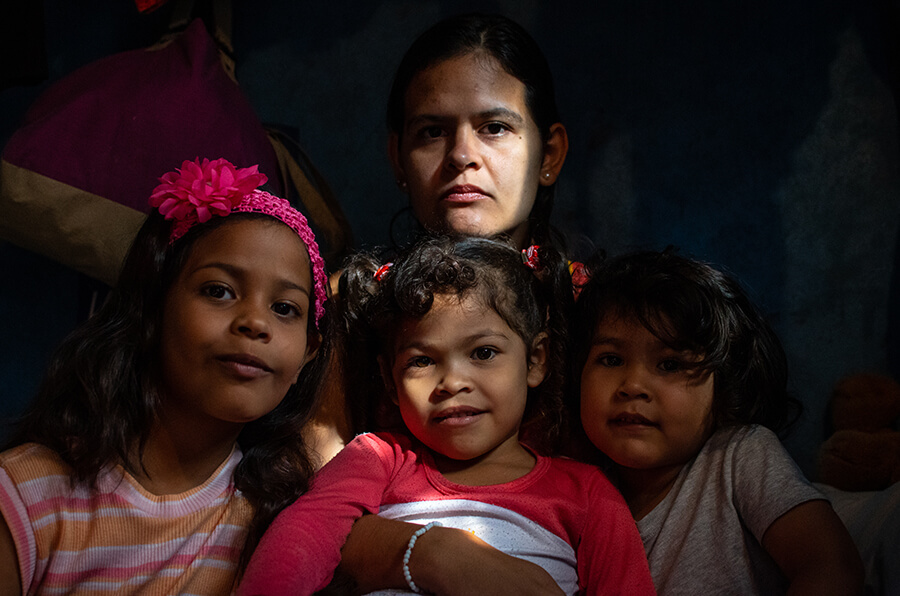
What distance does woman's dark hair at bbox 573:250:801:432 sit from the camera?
1646mm

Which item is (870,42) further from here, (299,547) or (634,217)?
(299,547)

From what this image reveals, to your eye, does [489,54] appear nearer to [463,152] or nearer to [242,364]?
[463,152]

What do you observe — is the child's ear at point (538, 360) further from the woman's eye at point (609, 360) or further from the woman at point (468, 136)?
the woman at point (468, 136)

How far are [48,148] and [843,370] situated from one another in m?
2.34

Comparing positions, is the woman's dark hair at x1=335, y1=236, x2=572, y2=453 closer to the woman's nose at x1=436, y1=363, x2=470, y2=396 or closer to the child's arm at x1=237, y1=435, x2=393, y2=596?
the woman's nose at x1=436, y1=363, x2=470, y2=396

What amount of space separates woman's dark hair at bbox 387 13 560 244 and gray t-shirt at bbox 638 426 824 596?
83cm

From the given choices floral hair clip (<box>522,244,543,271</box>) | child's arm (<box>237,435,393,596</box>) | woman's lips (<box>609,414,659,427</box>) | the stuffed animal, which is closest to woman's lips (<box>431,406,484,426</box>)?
child's arm (<box>237,435,393,596</box>)

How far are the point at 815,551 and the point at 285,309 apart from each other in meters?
1.05

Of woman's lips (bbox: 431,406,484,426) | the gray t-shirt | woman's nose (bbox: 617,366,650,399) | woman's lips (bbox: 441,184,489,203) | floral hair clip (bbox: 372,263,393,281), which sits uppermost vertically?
woman's lips (bbox: 441,184,489,203)

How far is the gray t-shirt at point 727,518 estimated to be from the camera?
60.9 inches

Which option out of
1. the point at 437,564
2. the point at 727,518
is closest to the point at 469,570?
the point at 437,564

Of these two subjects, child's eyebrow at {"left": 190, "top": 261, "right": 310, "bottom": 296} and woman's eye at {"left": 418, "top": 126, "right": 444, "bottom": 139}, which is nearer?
child's eyebrow at {"left": 190, "top": 261, "right": 310, "bottom": 296}

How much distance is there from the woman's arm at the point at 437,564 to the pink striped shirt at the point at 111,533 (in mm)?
263

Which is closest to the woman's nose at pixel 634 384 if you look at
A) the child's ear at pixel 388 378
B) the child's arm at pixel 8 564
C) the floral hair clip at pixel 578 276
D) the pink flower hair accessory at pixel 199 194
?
the floral hair clip at pixel 578 276
